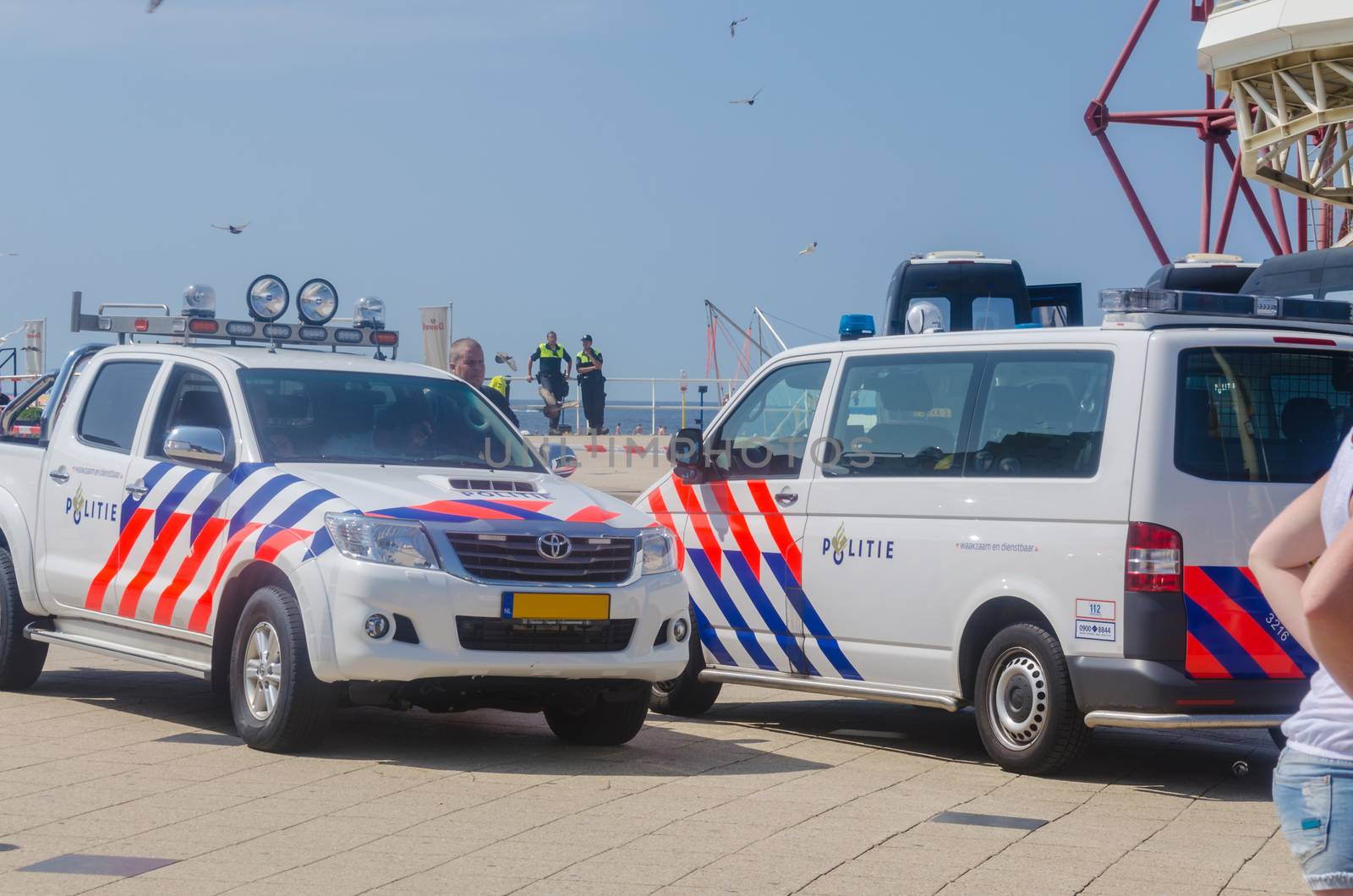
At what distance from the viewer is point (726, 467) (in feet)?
32.4

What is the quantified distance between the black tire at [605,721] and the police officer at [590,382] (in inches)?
908

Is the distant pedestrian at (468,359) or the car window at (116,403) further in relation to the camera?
the distant pedestrian at (468,359)

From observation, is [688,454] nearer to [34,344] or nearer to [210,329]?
[210,329]

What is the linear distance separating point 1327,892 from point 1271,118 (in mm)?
39576

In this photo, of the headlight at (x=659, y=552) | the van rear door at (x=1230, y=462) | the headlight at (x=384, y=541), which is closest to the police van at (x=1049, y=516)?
the van rear door at (x=1230, y=462)

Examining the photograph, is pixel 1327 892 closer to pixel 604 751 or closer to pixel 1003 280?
pixel 604 751

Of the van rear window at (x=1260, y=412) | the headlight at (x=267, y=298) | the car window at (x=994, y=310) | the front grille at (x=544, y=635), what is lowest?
the front grille at (x=544, y=635)

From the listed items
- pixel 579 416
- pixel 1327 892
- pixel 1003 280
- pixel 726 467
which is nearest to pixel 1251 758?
pixel 726 467

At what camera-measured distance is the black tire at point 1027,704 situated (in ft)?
25.8

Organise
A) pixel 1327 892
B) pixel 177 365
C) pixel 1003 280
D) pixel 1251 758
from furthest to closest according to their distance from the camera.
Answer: pixel 1003 280 < pixel 177 365 < pixel 1251 758 < pixel 1327 892

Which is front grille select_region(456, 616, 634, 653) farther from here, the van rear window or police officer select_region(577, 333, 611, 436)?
police officer select_region(577, 333, 611, 436)

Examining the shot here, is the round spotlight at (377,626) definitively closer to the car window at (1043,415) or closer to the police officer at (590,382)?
the car window at (1043,415)

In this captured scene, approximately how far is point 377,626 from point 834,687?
8.17 ft

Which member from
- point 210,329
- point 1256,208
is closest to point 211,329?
point 210,329
